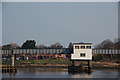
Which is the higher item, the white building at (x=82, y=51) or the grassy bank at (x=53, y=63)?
the white building at (x=82, y=51)

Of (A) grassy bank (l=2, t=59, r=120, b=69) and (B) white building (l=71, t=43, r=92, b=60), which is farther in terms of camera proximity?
(A) grassy bank (l=2, t=59, r=120, b=69)

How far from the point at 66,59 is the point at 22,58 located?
6.08m

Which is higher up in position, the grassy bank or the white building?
the white building

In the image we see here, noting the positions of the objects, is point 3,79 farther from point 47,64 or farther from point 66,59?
point 66,59

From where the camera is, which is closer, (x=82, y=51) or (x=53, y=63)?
(x=82, y=51)

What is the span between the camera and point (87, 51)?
22.2 m

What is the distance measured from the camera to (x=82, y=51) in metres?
22.2

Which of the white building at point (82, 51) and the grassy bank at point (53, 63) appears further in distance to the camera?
the grassy bank at point (53, 63)

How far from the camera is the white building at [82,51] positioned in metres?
22.2

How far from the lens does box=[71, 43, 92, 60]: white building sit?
72.7 feet

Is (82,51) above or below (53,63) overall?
above

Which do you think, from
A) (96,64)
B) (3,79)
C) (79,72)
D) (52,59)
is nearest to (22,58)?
(52,59)

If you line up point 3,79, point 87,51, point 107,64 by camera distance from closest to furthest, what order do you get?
1. point 3,79
2. point 87,51
3. point 107,64

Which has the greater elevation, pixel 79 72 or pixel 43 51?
pixel 43 51
